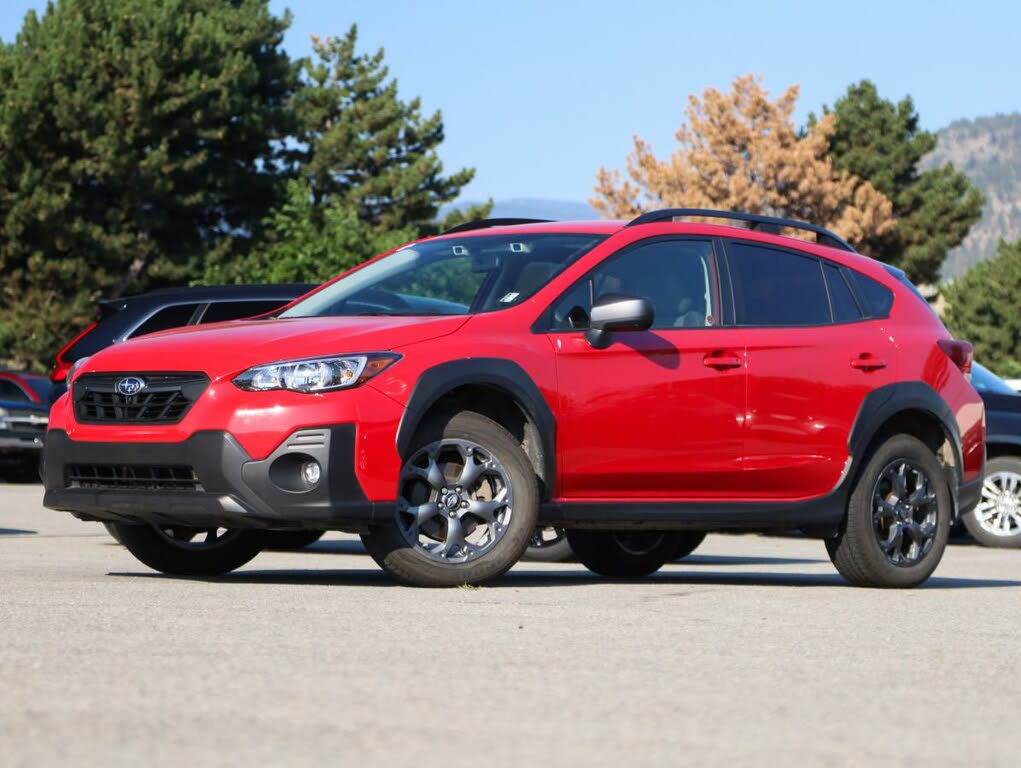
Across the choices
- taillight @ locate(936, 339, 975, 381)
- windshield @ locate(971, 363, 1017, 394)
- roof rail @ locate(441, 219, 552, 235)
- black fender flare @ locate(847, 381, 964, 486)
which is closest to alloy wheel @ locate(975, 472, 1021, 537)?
windshield @ locate(971, 363, 1017, 394)

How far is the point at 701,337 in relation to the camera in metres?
9.58

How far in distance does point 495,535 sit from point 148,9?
1902 inches

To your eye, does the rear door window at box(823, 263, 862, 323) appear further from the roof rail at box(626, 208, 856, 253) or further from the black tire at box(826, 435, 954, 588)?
the black tire at box(826, 435, 954, 588)

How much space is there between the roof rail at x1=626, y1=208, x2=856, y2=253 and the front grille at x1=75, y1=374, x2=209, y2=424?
90.3 inches

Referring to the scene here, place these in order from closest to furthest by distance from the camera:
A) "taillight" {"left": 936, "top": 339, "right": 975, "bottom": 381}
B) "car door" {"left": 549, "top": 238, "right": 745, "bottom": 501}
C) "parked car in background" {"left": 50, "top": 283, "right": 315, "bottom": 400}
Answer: "car door" {"left": 549, "top": 238, "right": 745, "bottom": 501}, "taillight" {"left": 936, "top": 339, "right": 975, "bottom": 381}, "parked car in background" {"left": 50, "top": 283, "right": 315, "bottom": 400}

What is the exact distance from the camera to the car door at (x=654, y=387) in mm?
9156

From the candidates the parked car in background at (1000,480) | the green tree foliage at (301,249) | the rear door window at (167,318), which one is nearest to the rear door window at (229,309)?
the rear door window at (167,318)

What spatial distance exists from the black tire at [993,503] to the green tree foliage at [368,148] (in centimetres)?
4776

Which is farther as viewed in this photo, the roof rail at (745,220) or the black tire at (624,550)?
the black tire at (624,550)

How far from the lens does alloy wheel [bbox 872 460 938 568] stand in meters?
10.2

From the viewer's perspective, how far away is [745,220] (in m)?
10.7

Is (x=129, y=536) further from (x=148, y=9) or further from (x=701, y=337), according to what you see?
(x=148, y=9)

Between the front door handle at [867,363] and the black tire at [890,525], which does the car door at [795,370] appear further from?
the black tire at [890,525]

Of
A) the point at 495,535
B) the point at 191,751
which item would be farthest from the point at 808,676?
the point at 495,535
